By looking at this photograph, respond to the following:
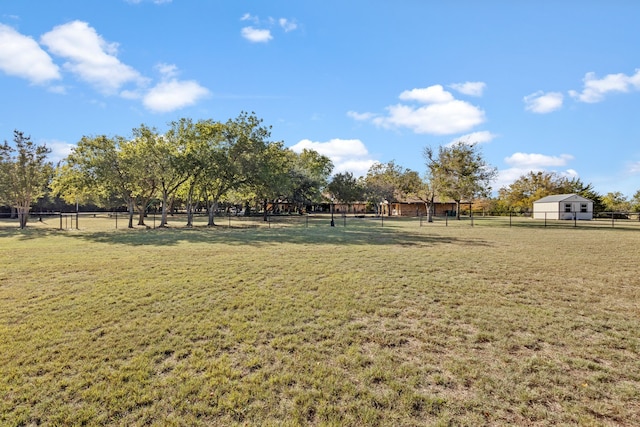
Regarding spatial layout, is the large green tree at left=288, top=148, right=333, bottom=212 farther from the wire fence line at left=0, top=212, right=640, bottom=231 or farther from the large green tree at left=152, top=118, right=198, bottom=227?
the large green tree at left=152, top=118, right=198, bottom=227

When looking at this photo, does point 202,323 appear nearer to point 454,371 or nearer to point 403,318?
point 403,318

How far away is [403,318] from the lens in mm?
5094

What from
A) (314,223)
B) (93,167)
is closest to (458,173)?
(314,223)

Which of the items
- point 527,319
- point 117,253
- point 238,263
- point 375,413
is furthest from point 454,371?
point 117,253

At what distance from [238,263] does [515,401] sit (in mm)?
7713

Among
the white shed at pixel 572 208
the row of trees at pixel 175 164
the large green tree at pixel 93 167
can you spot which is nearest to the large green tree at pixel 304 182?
the row of trees at pixel 175 164

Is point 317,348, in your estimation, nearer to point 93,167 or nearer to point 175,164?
point 175,164

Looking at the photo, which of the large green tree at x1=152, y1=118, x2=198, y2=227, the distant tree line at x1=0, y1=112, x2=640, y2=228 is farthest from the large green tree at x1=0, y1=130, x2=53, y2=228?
the large green tree at x1=152, y1=118, x2=198, y2=227

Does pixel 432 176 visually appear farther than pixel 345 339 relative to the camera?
Yes

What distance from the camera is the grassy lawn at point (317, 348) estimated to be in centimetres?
286

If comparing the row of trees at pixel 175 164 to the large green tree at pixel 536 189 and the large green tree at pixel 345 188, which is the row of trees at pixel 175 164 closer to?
the large green tree at pixel 345 188

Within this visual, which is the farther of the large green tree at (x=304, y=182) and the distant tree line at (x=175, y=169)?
the large green tree at (x=304, y=182)

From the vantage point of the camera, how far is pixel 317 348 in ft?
13.1

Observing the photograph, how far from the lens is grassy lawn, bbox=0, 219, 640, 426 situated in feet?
9.37
